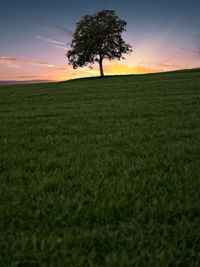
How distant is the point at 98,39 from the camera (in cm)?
4097

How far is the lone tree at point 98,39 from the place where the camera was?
40531mm

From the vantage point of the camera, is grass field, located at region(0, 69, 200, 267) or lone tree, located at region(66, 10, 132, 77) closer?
A: grass field, located at region(0, 69, 200, 267)

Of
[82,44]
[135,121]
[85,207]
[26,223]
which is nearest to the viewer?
[26,223]

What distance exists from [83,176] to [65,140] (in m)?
1.70

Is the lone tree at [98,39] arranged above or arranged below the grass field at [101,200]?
above

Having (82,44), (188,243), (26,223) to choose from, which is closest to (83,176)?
(26,223)

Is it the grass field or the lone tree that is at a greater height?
the lone tree

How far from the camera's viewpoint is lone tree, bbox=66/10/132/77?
40531 millimetres

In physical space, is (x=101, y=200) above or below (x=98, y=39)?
below

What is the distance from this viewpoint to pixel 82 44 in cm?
4084

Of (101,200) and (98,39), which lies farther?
(98,39)

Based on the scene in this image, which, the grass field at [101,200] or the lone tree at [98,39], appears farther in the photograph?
the lone tree at [98,39]

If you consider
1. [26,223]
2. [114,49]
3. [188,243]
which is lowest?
[188,243]

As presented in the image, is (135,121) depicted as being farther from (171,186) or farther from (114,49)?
(114,49)
